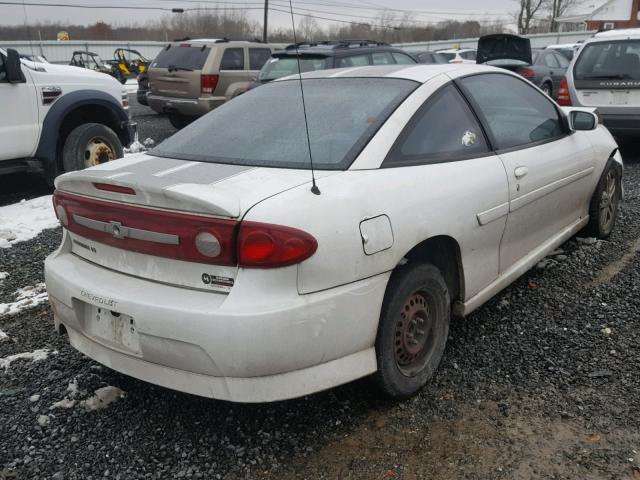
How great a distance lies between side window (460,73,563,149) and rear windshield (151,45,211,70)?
357 inches

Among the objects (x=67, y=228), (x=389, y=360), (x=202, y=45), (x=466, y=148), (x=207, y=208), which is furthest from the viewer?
(x=202, y=45)

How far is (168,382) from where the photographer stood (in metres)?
2.41

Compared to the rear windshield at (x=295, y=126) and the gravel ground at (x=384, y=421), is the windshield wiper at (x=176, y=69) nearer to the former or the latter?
the rear windshield at (x=295, y=126)

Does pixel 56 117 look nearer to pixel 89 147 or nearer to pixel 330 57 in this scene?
Result: pixel 89 147

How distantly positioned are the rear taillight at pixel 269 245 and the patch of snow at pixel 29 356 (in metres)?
1.80

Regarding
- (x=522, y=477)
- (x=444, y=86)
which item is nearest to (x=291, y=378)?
(x=522, y=477)

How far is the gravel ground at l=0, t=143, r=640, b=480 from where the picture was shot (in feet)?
8.05

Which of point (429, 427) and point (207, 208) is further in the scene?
point (429, 427)

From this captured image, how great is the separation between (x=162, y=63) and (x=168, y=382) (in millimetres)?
11298

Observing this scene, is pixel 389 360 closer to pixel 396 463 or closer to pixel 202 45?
pixel 396 463

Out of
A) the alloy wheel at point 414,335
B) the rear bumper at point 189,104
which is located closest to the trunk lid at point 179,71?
the rear bumper at point 189,104

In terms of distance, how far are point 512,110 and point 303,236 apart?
86.2 inches

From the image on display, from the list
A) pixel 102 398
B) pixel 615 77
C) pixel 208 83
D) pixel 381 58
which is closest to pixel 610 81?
pixel 615 77

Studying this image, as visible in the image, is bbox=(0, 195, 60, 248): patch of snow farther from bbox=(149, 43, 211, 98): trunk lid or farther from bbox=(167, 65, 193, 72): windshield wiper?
bbox=(167, 65, 193, 72): windshield wiper
